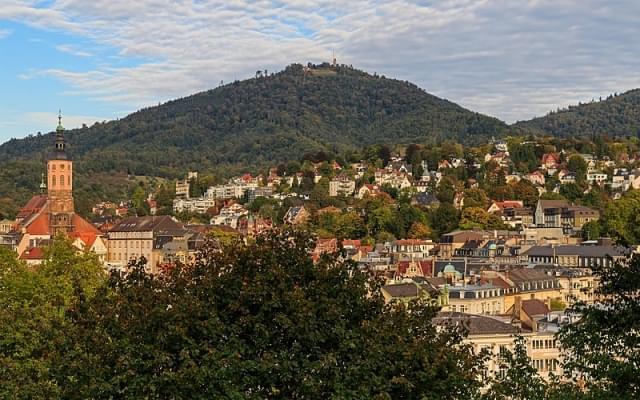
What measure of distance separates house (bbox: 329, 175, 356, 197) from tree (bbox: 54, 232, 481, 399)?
350 ft

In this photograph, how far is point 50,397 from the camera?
66.0ft

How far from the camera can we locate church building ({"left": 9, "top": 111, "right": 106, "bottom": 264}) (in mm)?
88000

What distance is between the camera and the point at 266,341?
695 inches

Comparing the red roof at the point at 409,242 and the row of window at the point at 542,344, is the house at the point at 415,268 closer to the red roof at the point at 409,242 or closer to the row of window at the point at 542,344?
the red roof at the point at 409,242

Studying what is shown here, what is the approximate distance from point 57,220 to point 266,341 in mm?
77615

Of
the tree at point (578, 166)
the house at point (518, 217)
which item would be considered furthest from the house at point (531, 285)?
the tree at point (578, 166)

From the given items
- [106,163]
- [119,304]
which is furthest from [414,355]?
[106,163]

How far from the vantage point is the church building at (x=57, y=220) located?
289ft

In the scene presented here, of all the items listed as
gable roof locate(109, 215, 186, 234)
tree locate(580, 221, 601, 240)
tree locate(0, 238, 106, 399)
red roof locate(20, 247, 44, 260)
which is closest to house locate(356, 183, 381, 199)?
gable roof locate(109, 215, 186, 234)

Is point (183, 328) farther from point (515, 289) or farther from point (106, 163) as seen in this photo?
point (106, 163)

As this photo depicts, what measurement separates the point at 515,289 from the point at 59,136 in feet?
174

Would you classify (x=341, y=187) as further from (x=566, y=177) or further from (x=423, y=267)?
(x=423, y=267)

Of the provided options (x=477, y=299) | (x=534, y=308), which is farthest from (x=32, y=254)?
(x=534, y=308)

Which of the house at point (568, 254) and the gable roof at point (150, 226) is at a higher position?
the gable roof at point (150, 226)
